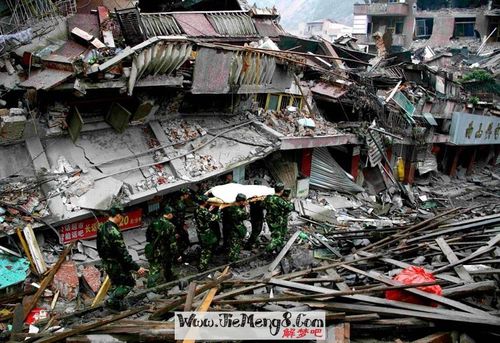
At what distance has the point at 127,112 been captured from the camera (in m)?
12.7

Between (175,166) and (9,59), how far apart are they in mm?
4709

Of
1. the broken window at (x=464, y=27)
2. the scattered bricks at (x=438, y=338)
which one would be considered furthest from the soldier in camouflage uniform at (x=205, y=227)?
the broken window at (x=464, y=27)

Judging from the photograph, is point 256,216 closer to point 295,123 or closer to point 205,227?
point 205,227

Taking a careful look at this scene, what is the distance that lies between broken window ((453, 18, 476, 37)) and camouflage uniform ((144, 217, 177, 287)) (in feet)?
120

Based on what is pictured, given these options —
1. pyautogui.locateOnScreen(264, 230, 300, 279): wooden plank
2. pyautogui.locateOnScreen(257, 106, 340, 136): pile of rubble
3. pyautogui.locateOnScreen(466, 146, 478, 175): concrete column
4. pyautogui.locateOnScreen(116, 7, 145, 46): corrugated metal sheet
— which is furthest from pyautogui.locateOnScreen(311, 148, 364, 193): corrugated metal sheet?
pyautogui.locateOnScreen(466, 146, 478, 175): concrete column

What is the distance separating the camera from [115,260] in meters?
8.66

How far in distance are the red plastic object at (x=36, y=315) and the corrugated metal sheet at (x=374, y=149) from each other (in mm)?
13237

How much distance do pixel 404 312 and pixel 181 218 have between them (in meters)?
5.62

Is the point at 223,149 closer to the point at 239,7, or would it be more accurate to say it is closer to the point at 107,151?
the point at 107,151

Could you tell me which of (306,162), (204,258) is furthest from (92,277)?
(306,162)

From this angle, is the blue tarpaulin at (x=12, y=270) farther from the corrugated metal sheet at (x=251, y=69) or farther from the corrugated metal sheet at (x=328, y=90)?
the corrugated metal sheet at (x=328, y=90)

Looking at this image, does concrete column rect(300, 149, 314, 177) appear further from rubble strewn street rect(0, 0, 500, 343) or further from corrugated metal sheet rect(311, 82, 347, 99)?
corrugated metal sheet rect(311, 82, 347, 99)

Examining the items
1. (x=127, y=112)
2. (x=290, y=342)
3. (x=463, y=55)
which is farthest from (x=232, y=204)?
(x=463, y=55)

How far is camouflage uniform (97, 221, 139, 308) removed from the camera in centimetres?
841
